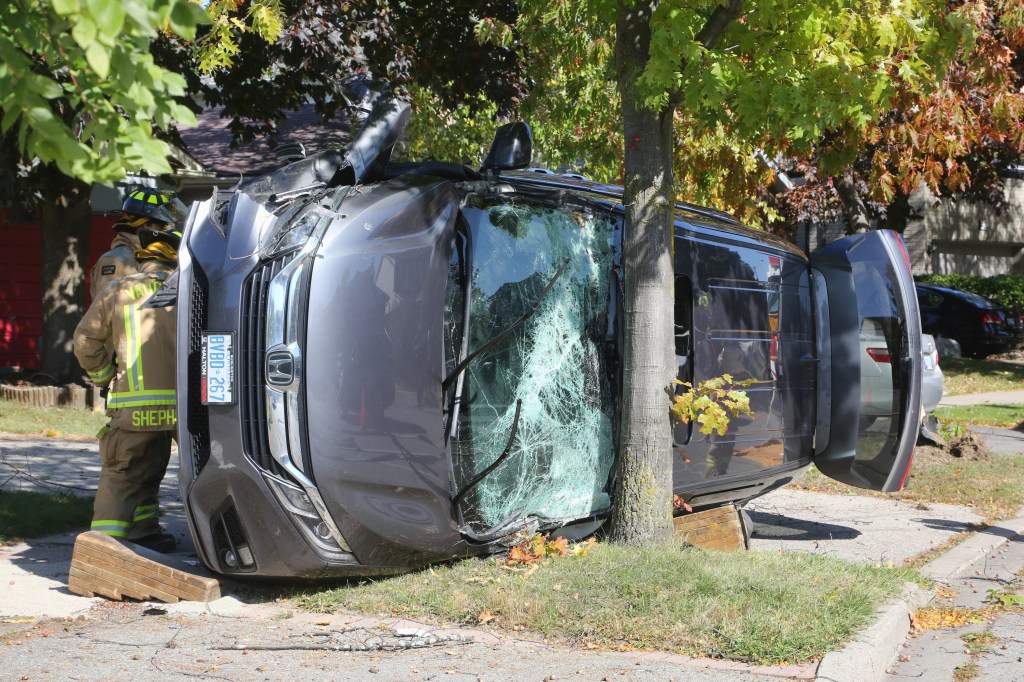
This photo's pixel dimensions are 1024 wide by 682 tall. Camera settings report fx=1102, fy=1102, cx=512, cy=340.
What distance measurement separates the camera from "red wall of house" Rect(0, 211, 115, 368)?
16.7 metres

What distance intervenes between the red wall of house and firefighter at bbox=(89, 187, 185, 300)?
10.8 m

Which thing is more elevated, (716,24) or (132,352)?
(716,24)

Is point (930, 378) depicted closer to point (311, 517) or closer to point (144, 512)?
point (311, 517)

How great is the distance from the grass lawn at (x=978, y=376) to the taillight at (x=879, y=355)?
10632 millimetres

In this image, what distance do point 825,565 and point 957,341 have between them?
19116 mm

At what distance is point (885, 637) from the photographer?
488cm

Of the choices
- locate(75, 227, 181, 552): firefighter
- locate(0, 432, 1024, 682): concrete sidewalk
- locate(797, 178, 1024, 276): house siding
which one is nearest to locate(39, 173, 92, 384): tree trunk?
locate(0, 432, 1024, 682): concrete sidewalk

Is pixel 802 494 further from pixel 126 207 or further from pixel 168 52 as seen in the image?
pixel 168 52

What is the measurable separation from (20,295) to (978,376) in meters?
16.1

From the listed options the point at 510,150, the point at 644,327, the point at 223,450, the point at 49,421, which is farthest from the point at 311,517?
the point at 49,421

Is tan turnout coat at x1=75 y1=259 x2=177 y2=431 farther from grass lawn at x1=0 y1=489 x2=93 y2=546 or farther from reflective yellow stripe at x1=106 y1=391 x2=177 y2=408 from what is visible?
grass lawn at x1=0 y1=489 x2=93 y2=546

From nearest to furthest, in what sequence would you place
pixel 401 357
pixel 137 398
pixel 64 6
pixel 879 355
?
pixel 64 6
pixel 401 357
pixel 137 398
pixel 879 355

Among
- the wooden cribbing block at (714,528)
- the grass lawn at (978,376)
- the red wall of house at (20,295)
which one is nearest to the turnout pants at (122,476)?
the wooden cribbing block at (714,528)

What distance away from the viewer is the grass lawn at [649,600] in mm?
4680
